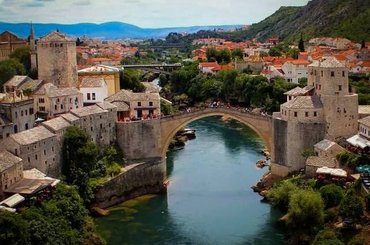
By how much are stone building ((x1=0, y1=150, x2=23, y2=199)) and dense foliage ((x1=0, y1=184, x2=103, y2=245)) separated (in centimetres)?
183

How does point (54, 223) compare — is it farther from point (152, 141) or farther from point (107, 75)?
point (107, 75)

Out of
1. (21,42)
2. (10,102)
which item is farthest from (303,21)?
(10,102)

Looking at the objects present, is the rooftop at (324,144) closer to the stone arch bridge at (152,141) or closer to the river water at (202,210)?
the river water at (202,210)

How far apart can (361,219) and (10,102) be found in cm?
1938

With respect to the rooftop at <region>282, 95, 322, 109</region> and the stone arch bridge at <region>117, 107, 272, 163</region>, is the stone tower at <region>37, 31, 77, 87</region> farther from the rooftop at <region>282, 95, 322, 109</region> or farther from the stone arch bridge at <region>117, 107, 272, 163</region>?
the rooftop at <region>282, 95, 322, 109</region>

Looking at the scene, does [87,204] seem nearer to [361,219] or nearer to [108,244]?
[108,244]

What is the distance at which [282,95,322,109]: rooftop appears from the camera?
116 feet

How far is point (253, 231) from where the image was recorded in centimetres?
3133

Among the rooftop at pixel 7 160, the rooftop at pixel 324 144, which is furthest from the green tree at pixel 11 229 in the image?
the rooftop at pixel 324 144

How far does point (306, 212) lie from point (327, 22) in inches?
2864

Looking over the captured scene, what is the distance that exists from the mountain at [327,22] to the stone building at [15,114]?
175 ft

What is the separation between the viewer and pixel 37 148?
3167 cm

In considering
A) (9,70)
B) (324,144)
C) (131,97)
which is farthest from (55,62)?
(324,144)

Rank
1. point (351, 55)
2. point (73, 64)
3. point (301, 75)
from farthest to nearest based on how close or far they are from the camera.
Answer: point (351, 55)
point (301, 75)
point (73, 64)
